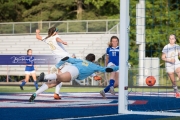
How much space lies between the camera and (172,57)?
16828 mm

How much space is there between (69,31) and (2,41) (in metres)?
4.98

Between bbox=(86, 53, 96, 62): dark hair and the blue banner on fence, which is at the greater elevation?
the blue banner on fence

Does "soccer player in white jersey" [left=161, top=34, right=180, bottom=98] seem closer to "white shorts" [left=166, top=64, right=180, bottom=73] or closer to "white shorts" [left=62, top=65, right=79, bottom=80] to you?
"white shorts" [left=166, top=64, right=180, bottom=73]

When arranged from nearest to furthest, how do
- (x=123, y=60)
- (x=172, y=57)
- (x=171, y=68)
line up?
(x=123, y=60)
(x=172, y=57)
(x=171, y=68)

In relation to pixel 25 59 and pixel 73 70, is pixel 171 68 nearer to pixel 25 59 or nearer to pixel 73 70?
pixel 73 70

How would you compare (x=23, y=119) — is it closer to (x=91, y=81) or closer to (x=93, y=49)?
(x=91, y=81)

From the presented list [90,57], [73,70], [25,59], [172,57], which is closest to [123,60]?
[73,70]

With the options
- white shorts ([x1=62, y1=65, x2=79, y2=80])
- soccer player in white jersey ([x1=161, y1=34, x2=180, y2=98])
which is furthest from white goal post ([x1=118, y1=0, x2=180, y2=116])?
soccer player in white jersey ([x1=161, y1=34, x2=180, y2=98])

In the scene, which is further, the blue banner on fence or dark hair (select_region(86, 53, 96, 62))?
the blue banner on fence

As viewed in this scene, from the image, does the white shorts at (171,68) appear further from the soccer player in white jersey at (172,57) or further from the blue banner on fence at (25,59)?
the blue banner on fence at (25,59)

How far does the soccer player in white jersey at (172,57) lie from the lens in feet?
54.2

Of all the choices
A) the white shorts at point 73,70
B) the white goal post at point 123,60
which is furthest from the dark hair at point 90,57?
the white goal post at point 123,60

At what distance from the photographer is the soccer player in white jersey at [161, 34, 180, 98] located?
54.2ft

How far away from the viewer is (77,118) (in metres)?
10.1
